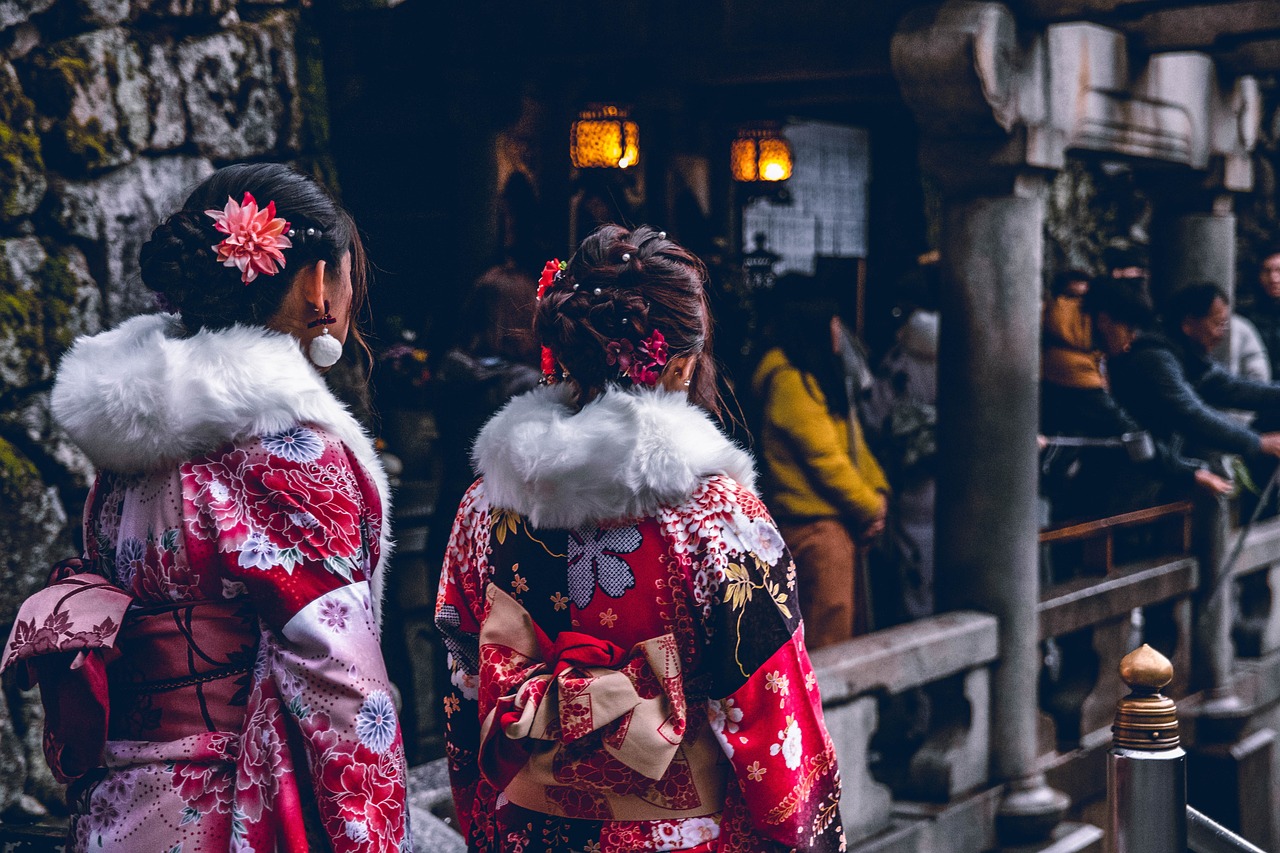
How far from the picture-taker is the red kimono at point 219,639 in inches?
91.0

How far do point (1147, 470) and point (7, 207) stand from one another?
585cm

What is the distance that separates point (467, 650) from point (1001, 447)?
3.60 meters

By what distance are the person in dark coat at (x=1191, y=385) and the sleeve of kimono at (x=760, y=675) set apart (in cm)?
521

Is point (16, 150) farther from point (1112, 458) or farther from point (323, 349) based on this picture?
point (1112, 458)

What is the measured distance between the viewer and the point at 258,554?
7.59 feet

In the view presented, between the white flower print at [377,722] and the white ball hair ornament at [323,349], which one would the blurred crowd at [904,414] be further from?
the white flower print at [377,722]

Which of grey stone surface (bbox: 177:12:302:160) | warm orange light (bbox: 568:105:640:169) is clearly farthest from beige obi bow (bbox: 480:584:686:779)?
warm orange light (bbox: 568:105:640:169)

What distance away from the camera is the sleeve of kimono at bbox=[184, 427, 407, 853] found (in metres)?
2.31

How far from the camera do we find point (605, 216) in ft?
23.0

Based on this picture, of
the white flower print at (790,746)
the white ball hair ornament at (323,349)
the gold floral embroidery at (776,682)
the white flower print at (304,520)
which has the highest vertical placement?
the white ball hair ornament at (323,349)

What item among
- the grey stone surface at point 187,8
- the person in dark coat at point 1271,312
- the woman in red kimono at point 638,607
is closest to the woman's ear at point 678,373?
the woman in red kimono at point 638,607

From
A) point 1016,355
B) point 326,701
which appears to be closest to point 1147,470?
point 1016,355

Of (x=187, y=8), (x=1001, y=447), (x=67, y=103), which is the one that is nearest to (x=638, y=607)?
(x=67, y=103)

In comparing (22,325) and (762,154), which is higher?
(762,154)
